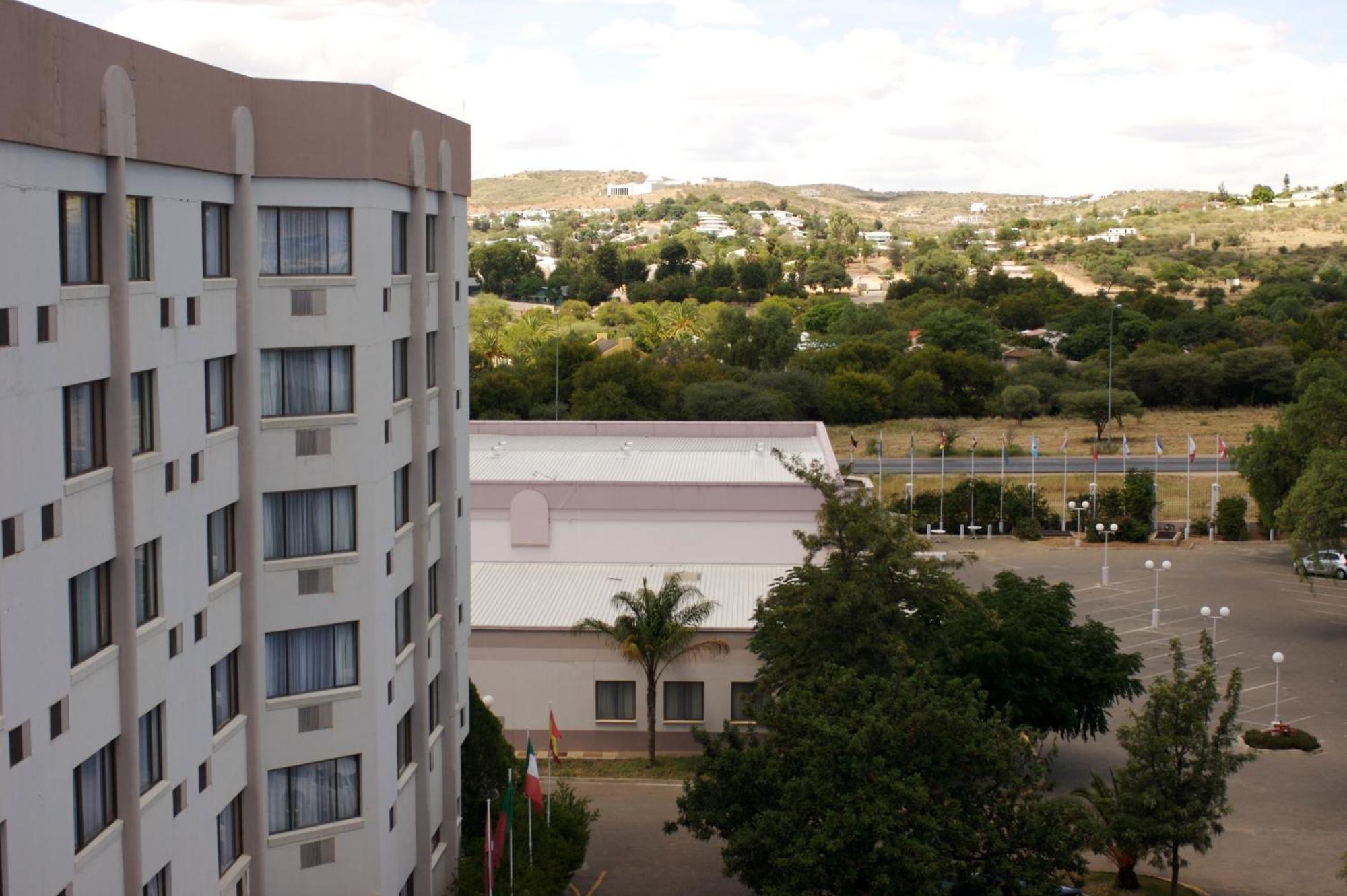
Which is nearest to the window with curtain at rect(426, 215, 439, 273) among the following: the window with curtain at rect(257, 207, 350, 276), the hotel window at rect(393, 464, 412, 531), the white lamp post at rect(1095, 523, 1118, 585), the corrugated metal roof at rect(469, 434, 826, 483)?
the hotel window at rect(393, 464, 412, 531)

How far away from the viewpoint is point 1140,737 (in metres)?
24.2

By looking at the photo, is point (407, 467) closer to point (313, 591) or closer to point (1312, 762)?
point (313, 591)

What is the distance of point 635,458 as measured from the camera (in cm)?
4547

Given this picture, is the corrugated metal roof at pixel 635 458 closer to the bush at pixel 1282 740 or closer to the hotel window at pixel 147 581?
the bush at pixel 1282 740

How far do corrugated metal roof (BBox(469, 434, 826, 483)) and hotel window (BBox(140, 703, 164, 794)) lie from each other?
79.6 feet

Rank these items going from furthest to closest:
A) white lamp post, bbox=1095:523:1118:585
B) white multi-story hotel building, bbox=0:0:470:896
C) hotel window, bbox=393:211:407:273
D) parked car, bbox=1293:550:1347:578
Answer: white lamp post, bbox=1095:523:1118:585 < parked car, bbox=1293:550:1347:578 < hotel window, bbox=393:211:407:273 < white multi-story hotel building, bbox=0:0:470:896

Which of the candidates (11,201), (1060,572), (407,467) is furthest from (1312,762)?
(11,201)

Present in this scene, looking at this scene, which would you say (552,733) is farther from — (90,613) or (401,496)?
(90,613)

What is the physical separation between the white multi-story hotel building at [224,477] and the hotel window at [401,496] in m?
0.08

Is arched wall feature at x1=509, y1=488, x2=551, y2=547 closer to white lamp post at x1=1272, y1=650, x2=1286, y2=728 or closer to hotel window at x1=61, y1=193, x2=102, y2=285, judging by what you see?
white lamp post at x1=1272, y1=650, x2=1286, y2=728

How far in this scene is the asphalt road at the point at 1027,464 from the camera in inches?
2844

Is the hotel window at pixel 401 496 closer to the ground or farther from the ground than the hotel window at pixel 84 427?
closer to the ground

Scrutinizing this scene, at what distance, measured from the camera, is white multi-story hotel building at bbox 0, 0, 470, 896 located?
481 inches

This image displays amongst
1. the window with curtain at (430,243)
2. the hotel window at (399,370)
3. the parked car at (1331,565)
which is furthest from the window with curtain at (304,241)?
the parked car at (1331,565)
